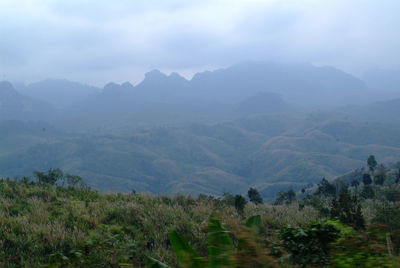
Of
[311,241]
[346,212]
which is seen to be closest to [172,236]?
[311,241]

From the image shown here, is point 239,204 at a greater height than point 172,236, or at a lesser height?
lesser

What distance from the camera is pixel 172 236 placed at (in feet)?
10.7

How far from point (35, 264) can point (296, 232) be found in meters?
3.73

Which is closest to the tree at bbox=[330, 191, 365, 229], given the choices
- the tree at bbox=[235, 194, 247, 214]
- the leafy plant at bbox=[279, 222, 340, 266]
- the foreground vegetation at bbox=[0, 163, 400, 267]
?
the foreground vegetation at bbox=[0, 163, 400, 267]

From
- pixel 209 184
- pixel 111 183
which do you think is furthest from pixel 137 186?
pixel 209 184

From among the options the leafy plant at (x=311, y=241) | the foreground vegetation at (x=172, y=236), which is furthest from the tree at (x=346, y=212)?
the leafy plant at (x=311, y=241)

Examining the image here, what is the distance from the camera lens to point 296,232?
406cm

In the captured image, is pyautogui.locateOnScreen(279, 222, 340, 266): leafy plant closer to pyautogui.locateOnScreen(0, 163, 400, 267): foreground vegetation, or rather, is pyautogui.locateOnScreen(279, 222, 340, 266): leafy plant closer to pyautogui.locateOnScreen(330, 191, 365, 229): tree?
pyautogui.locateOnScreen(0, 163, 400, 267): foreground vegetation

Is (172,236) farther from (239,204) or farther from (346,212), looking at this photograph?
(239,204)

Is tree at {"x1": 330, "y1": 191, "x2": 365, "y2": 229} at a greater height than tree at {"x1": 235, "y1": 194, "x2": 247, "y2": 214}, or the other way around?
tree at {"x1": 330, "y1": 191, "x2": 365, "y2": 229}

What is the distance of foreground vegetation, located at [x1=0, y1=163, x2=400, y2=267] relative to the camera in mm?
2969

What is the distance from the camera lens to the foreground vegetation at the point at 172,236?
2.97m

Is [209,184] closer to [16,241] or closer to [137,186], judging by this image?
[137,186]

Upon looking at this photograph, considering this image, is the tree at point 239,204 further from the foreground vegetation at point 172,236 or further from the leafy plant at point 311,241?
the leafy plant at point 311,241
